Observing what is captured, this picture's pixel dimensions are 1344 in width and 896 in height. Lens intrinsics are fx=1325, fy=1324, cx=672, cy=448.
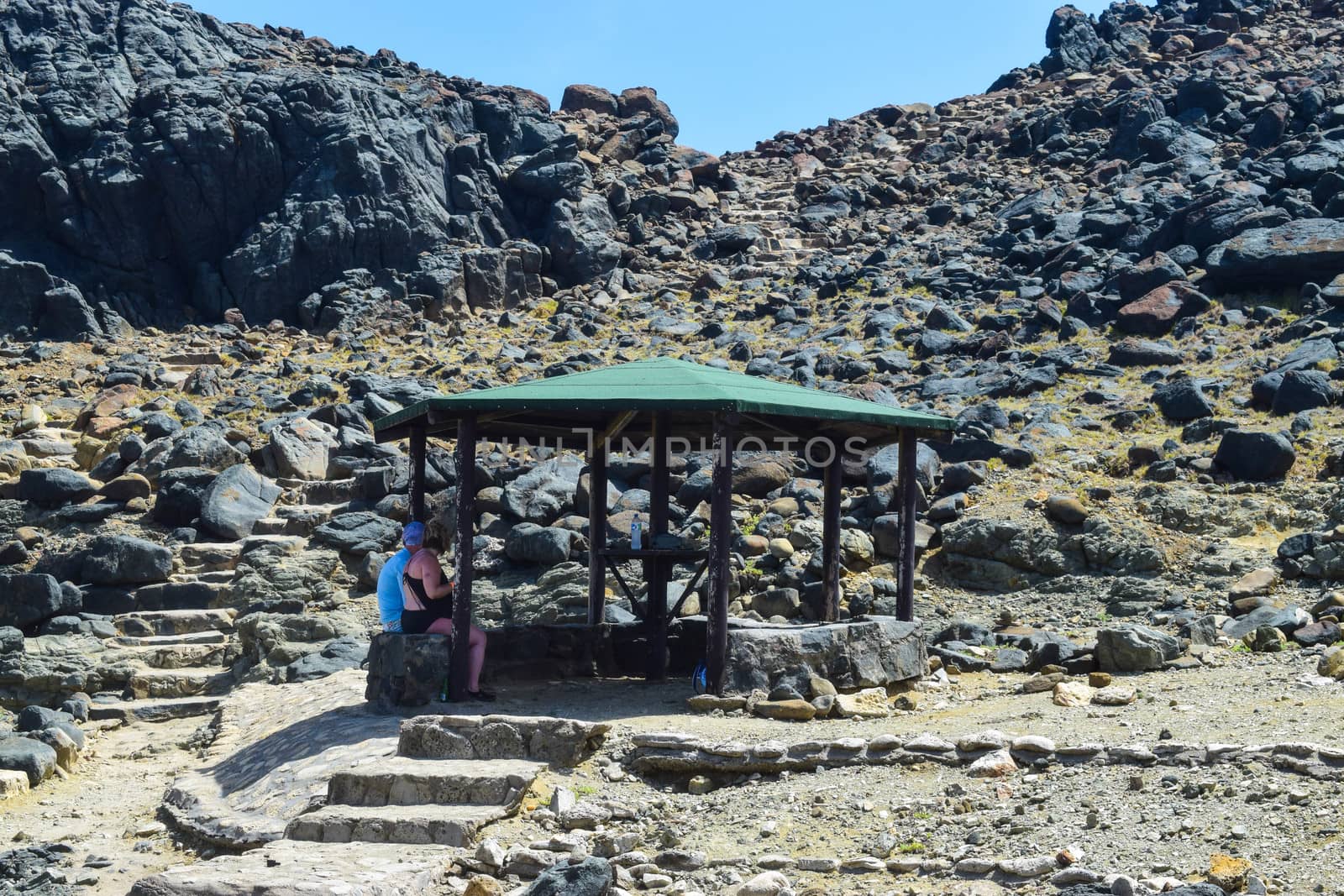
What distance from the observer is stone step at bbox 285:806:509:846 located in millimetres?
7664

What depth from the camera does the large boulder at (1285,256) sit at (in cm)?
2877

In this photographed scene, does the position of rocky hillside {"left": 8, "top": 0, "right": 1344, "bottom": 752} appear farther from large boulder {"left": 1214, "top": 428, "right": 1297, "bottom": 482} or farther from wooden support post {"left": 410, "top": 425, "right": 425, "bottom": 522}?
wooden support post {"left": 410, "top": 425, "right": 425, "bottom": 522}

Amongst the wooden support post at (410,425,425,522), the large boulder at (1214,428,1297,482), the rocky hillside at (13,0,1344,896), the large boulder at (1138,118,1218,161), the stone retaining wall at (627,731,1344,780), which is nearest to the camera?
the stone retaining wall at (627,731,1344,780)

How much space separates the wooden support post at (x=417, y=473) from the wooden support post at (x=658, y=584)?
2.15 metres

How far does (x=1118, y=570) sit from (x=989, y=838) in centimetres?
1025

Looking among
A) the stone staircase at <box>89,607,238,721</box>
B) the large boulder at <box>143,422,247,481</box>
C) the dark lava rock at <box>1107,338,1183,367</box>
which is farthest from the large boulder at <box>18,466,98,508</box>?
the dark lava rock at <box>1107,338,1183,367</box>

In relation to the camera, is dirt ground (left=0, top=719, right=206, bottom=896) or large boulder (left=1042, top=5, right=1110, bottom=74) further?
large boulder (left=1042, top=5, right=1110, bottom=74)

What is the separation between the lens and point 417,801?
829 centimetres

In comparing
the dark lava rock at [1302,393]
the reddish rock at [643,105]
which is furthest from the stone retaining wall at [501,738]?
the reddish rock at [643,105]

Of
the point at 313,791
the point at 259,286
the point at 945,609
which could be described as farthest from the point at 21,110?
the point at 313,791

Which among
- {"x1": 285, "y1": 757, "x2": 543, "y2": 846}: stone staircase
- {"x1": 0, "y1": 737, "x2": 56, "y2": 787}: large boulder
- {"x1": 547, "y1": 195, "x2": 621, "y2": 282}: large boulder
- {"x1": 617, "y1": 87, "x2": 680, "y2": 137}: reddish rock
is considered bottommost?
{"x1": 0, "y1": 737, "x2": 56, "y2": 787}: large boulder

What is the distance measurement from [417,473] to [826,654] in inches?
154

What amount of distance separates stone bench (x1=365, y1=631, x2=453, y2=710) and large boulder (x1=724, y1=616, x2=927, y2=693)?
226 cm

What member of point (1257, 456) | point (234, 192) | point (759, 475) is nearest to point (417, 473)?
point (759, 475)
